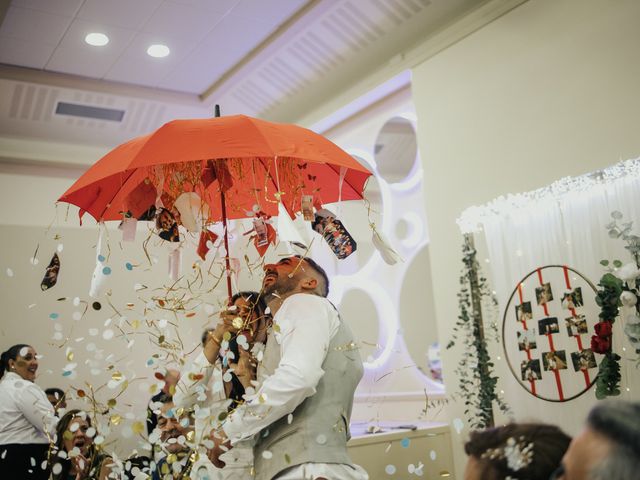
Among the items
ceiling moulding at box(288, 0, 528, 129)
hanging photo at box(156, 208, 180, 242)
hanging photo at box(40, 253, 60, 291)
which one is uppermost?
ceiling moulding at box(288, 0, 528, 129)

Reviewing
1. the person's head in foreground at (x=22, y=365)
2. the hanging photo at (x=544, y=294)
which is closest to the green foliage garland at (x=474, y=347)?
the hanging photo at (x=544, y=294)

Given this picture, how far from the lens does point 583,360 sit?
3.82 m

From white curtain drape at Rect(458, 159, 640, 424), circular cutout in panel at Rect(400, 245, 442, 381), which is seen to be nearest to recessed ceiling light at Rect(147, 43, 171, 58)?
circular cutout in panel at Rect(400, 245, 442, 381)

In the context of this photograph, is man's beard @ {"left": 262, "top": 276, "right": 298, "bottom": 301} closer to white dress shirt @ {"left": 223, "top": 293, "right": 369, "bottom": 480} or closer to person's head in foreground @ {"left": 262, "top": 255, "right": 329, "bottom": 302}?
person's head in foreground @ {"left": 262, "top": 255, "right": 329, "bottom": 302}

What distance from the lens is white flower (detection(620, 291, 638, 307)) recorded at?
347cm

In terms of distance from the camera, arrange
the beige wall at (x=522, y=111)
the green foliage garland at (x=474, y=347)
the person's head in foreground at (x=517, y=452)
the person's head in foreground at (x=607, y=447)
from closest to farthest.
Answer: the person's head in foreground at (x=607, y=447), the person's head in foreground at (x=517, y=452), the beige wall at (x=522, y=111), the green foliage garland at (x=474, y=347)

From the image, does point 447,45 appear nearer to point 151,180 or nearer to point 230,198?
point 230,198

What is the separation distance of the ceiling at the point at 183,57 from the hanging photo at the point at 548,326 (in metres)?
2.23

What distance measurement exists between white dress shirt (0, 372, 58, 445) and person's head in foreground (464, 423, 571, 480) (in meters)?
4.21

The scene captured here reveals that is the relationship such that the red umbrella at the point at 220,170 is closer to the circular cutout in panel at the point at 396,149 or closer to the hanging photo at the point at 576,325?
the hanging photo at the point at 576,325

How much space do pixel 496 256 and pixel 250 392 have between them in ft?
7.46

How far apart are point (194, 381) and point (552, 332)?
2.11 metres

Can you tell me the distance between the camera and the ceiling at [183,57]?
5188 millimetres

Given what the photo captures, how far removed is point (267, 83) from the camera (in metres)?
6.45
